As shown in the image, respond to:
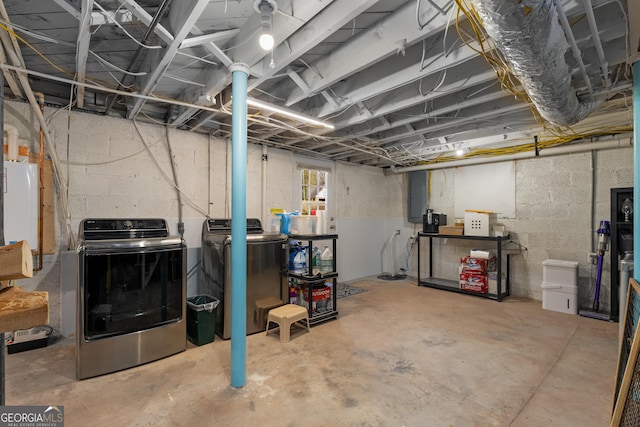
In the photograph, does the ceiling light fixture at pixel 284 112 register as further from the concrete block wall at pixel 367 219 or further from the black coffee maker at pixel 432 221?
the black coffee maker at pixel 432 221

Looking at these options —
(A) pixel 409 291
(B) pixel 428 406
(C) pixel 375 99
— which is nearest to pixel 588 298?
(A) pixel 409 291

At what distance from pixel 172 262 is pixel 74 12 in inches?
79.5

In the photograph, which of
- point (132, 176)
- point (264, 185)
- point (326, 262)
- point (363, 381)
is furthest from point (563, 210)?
point (132, 176)

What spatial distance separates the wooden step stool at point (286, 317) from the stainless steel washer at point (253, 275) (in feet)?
0.54

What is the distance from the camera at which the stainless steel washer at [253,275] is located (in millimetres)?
3197

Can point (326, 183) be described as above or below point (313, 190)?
above

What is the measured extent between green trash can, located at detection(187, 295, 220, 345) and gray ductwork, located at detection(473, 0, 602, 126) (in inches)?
126

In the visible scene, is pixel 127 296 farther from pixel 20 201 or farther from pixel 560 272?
pixel 560 272

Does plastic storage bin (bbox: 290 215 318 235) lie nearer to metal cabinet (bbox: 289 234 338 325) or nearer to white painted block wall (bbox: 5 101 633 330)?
metal cabinet (bbox: 289 234 338 325)

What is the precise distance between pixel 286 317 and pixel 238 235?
1241 millimetres

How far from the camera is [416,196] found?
622 centimetres

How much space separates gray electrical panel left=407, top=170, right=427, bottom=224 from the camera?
6.08 m

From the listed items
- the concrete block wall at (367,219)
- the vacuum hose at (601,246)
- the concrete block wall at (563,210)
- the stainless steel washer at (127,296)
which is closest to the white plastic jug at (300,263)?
the stainless steel washer at (127,296)

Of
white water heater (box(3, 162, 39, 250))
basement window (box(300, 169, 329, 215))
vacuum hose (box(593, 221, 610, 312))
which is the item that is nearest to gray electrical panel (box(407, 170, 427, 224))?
basement window (box(300, 169, 329, 215))
